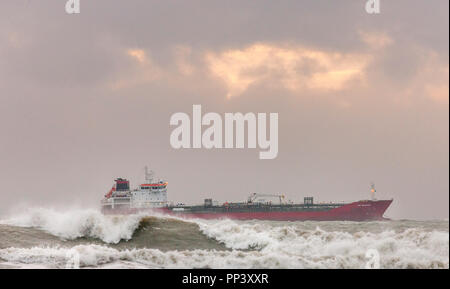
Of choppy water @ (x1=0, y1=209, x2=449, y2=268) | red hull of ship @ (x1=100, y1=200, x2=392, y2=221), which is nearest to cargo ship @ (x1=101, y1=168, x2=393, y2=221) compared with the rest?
red hull of ship @ (x1=100, y1=200, x2=392, y2=221)

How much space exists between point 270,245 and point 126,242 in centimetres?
873

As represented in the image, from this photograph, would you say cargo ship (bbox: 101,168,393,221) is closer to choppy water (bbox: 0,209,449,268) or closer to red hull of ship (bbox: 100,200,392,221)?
red hull of ship (bbox: 100,200,392,221)

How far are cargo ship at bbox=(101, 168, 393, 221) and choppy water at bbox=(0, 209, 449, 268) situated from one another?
1630 inches

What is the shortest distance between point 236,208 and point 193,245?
159ft

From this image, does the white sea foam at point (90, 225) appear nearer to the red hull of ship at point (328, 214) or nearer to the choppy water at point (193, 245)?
the choppy water at point (193, 245)

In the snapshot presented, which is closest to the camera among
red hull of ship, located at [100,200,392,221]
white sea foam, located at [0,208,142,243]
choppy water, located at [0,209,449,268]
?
choppy water, located at [0,209,449,268]

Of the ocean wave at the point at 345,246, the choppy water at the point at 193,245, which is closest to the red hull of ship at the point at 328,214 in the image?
the choppy water at the point at 193,245

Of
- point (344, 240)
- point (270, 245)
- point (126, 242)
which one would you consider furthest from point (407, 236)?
point (126, 242)

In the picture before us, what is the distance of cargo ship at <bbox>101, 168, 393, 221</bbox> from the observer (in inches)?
2785

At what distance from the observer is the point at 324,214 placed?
71.0 meters

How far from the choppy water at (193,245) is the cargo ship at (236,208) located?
4139 cm

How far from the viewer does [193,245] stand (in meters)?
26.4

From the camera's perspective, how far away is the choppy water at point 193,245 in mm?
19891
